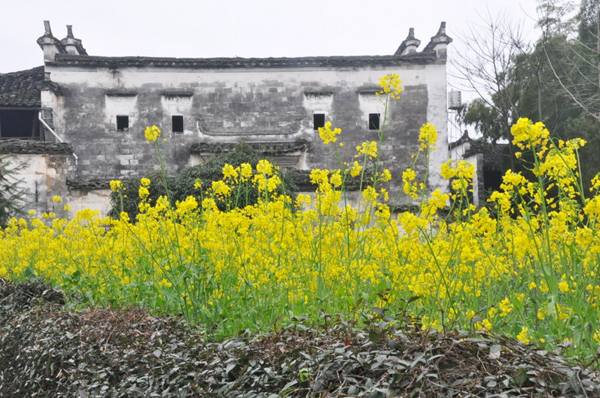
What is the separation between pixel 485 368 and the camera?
2.13 m

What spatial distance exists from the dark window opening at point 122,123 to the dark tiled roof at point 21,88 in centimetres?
246

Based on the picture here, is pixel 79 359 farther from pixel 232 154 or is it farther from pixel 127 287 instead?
pixel 232 154

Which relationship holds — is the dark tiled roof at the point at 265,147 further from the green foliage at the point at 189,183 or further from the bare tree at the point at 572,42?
the bare tree at the point at 572,42

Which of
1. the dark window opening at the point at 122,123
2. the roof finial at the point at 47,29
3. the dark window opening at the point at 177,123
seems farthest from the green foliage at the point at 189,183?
the roof finial at the point at 47,29

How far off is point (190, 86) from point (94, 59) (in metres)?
3.18

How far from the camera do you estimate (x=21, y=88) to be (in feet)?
66.7

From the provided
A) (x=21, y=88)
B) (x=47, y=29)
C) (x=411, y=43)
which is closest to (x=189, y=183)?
(x=21, y=88)

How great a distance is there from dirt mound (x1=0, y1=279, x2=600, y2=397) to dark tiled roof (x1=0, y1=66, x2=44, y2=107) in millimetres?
17122

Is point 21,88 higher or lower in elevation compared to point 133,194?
higher

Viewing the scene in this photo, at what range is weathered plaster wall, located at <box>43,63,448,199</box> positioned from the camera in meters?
20.3

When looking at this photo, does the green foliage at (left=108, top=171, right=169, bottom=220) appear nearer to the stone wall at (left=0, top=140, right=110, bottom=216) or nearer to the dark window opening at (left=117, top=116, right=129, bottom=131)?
the stone wall at (left=0, top=140, right=110, bottom=216)

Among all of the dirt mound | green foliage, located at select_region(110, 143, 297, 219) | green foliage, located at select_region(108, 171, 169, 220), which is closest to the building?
green foliage, located at select_region(108, 171, 169, 220)

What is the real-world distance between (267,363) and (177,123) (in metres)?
18.9

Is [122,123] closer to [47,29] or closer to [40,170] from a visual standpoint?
[47,29]
